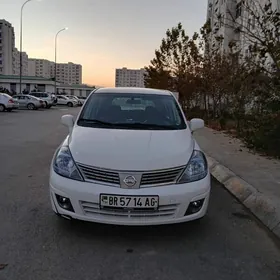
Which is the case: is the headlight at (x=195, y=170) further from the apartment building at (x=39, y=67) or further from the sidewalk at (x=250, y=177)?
the apartment building at (x=39, y=67)

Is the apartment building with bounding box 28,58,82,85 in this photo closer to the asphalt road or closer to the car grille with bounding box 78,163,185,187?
the asphalt road

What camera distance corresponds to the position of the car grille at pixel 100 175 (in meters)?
3.62

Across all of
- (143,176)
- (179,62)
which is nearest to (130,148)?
(143,176)

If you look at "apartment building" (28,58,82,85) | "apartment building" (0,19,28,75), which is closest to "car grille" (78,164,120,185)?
"apartment building" (0,19,28,75)

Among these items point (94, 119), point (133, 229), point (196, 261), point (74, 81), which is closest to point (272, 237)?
point (196, 261)

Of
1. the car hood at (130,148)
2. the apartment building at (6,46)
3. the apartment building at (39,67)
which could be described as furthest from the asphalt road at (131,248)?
the apartment building at (39,67)

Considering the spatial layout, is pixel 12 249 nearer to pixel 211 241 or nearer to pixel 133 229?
pixel 133 229

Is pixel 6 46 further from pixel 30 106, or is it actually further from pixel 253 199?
pixel 253 199

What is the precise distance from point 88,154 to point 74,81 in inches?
5318

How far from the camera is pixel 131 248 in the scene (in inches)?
142

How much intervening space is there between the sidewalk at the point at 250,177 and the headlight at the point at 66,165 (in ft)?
7.94

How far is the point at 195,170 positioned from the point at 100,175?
40.9 inches

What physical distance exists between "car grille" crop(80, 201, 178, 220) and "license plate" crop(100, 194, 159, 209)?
57 mm

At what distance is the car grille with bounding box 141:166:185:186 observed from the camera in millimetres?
3637
